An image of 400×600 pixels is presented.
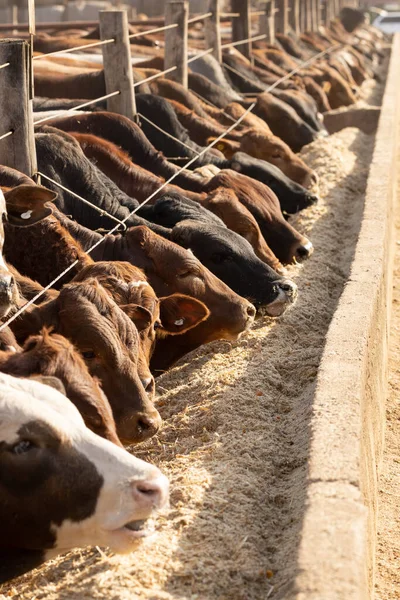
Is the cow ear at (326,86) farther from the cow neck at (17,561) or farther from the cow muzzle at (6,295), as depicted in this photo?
the cow neck at (17,561)

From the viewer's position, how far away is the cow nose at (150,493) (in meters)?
3.51

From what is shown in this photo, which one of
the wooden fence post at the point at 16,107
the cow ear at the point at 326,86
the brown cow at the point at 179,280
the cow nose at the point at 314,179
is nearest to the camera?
the brown cow at the point at 179,280

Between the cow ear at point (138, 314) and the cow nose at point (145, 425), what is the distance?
77 centimetres

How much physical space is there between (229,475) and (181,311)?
Answer: 1.38 meters

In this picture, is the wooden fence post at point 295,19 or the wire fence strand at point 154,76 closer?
the wire fence strand at point 154,76

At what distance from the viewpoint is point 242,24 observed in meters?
17.7

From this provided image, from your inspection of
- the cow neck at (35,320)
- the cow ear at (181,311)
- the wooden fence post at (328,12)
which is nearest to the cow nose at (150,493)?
the cow neck at (35,320)

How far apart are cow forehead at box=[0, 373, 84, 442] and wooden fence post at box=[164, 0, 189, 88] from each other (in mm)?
8397

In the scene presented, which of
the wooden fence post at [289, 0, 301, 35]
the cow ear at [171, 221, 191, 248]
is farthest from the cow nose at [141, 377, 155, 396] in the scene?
the wooden fence post at [289, 0, 301, 35]

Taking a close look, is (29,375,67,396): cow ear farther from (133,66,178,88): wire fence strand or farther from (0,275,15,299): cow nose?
(133,66,178,88): wire fence strand

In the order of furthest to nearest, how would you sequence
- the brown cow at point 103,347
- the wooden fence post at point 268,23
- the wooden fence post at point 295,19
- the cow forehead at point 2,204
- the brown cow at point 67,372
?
1. the wooden fence post at point 295,19
2. the wooden fence post at point 268,23
3. the cow forehead at point 2,204
4. the brown cow at point 103,347
5. the brown cow at point 67,372

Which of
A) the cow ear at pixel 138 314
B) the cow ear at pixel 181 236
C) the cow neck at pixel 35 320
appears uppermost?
the cow neck at pixel 35 320

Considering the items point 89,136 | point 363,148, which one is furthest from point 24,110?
point 363,148

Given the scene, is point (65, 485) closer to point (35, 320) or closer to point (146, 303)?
point (35, 320)
